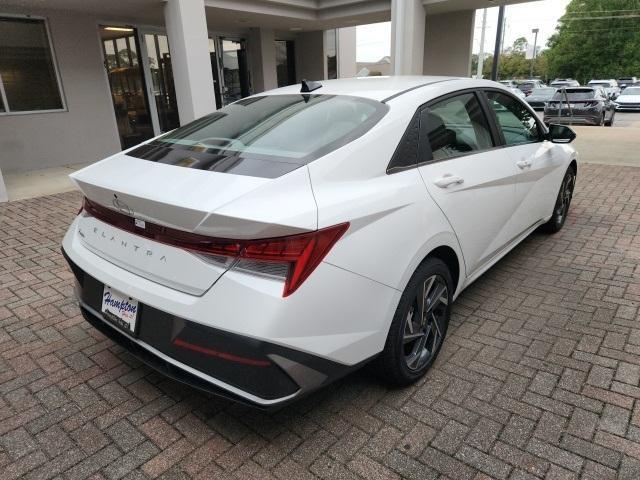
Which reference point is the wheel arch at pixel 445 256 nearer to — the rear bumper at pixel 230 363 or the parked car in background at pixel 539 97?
the rear bumper at pixel 230 363

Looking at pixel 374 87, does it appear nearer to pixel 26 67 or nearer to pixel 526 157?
pixel 526 157

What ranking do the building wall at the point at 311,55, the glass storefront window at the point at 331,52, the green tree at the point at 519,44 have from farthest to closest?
1. the green tree at the point at 519,44
2. the glass storefront window at the point at 331,52
3. the building wall at the point at 311,55

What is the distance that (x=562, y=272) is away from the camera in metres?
4.00

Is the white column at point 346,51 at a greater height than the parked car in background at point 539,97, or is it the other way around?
the white column at point 346,51

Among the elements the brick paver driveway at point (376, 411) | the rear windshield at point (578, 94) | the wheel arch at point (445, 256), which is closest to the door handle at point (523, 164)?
the brick paver driveway at point (376, 411)

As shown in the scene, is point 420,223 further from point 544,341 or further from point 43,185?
point 43,185

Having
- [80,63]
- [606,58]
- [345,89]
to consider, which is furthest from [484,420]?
[606,58]

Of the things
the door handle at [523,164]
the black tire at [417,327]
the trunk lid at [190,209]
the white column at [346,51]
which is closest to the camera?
the trunk lid at [190,209]

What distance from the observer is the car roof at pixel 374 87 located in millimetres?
2736

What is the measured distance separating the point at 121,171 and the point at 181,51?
6495 mm

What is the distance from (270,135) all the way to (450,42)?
38.7 feet

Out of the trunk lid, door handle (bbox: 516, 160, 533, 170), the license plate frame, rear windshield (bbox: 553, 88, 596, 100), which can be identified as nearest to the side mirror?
door handle (bbox: 516, 160, 533, 170)

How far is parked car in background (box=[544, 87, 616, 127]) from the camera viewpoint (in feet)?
56.8

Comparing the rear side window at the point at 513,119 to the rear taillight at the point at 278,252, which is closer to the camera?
the rear taillight at the point at 278,252
